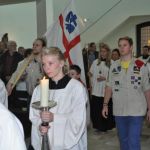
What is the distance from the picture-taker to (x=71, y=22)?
515 centimetres

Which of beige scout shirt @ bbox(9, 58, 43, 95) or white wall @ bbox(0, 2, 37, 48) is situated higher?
white wall @ bbox(0, 2, 37, 48)

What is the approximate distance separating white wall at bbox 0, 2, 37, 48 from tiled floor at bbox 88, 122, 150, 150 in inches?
286

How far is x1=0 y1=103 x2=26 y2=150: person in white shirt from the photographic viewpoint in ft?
4.11

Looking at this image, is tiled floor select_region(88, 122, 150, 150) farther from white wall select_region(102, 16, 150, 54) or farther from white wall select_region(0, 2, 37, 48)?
white wall select_region(102, 16, 150, 54)

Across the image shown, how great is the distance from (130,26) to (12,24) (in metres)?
4.09

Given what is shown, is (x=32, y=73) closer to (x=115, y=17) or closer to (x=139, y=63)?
(x=139, y=63)

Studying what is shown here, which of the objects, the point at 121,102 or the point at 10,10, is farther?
the point at 10,10

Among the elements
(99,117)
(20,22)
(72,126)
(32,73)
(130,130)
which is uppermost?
(20,22)

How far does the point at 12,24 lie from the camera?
45.1 ft

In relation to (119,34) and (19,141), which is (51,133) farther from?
(119,34)

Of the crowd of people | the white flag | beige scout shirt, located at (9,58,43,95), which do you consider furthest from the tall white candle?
beige scout shirt, located at (9,58,43,95)

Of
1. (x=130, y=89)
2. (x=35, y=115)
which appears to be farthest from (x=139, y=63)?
(x=35, y=115)

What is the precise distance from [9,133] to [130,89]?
3.20 m

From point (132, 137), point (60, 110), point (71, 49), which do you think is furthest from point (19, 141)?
point (71, 49)
